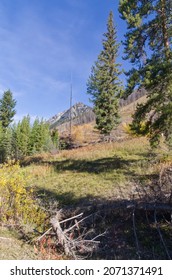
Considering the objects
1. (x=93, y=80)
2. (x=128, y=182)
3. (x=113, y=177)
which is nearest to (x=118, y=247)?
(x=128, y=182)

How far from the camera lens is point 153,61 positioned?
40.8 feet

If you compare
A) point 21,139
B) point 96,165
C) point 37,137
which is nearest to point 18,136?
point 21,139

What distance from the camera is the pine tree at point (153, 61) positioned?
11711 mm

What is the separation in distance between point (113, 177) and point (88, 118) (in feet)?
453

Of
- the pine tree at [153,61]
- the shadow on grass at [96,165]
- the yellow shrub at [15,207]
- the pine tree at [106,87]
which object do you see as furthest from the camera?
the pine tree at [106,87]

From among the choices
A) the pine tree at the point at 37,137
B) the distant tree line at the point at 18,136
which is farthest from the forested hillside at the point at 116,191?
the pine tree at the point at 37,137

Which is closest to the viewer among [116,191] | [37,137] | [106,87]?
[116,191]

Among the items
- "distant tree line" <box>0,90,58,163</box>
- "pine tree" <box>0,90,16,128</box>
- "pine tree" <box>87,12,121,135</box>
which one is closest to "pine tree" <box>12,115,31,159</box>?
"distant tree line" <box>0,90,58,163</box>

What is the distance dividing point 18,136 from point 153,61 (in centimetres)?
3349

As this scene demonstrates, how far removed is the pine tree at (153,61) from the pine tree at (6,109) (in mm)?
42532

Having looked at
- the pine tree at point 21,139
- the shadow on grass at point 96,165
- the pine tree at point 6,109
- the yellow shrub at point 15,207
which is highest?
the pine tree at point 6,109

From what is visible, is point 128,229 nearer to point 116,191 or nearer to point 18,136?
point 116,191

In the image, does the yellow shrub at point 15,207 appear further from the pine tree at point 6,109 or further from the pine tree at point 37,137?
the pine tree at point 6,109

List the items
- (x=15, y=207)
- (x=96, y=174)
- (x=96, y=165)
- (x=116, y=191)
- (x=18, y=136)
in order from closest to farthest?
(x=15, y=207), (x=116, y=191), (x=96, y=174), (x=96, y=165), (x=18, y=136)
